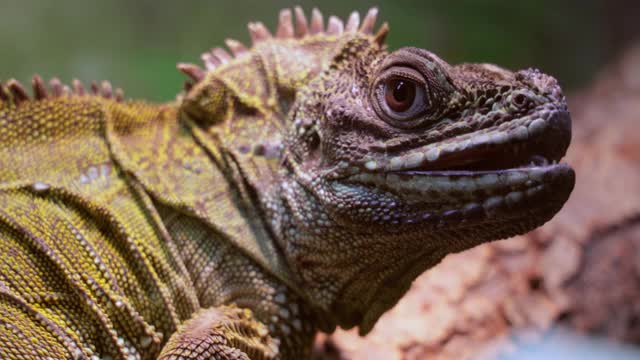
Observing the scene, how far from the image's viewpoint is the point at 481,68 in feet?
10.6

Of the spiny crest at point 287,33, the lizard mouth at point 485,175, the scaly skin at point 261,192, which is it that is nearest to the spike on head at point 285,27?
the spiny crest at point 287,33

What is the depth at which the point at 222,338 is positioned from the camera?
10.5 ft

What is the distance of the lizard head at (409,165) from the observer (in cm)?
293

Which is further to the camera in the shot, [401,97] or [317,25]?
[317,25]

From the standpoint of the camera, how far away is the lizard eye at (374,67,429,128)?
3115 mm

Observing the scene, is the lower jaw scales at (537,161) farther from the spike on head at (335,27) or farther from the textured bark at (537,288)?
the textured bark at (537,288)

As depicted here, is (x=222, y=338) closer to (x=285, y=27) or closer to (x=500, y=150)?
(x=500, y=150)

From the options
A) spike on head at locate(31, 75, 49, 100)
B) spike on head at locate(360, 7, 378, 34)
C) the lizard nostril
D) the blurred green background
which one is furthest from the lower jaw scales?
the blurred green background

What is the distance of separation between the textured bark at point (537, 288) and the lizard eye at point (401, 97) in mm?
1915

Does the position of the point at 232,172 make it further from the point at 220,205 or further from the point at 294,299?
the point at 294,299

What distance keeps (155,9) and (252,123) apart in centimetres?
267

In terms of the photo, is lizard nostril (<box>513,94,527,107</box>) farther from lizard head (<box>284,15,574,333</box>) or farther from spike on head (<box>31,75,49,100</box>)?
spike on head (<box>31,75,49,100</box>)

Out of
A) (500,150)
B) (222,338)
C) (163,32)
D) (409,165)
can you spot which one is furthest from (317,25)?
(163,32)

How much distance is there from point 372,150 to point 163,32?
3.40 metres
